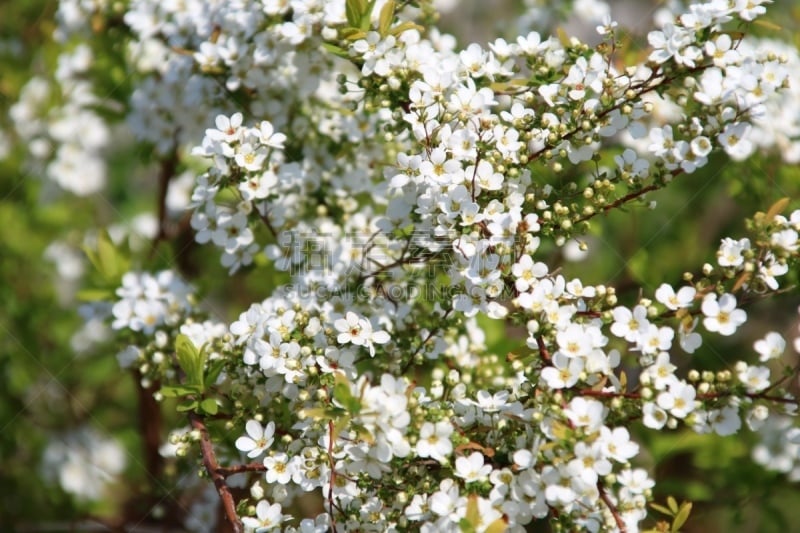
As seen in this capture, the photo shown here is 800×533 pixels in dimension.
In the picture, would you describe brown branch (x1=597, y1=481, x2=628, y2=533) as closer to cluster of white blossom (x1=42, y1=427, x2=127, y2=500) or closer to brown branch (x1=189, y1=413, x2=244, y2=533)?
brown branch (x1=189, y1=413, x2=244, y2=533)

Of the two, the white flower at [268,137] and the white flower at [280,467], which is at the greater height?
the white flower at [268,137]

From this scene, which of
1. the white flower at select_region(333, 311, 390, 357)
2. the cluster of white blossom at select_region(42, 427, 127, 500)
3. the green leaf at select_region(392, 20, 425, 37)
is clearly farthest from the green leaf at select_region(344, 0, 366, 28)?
the cluster of white blossom at select_region(42, 427, 127, 500)

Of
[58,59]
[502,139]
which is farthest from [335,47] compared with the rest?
[58,59]

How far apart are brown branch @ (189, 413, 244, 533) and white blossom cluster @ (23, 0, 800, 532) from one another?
4cm

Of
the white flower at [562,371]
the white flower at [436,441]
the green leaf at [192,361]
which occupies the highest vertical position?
the white flower at [562,371]

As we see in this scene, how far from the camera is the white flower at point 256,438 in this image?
7.45ft

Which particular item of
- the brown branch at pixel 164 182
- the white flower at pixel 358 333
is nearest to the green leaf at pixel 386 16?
the white flower at pixel 358 333

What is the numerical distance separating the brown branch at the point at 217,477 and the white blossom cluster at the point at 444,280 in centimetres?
4

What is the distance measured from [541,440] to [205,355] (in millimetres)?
1069

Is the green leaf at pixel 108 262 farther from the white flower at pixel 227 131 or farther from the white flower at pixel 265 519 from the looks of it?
the white flower at pixel 265 519

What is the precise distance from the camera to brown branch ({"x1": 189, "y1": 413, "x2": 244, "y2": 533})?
2.23 meters

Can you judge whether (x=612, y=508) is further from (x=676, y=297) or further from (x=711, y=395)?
(x=676, y=297)

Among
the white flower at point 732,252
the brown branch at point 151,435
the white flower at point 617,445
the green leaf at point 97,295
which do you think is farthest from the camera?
the brown branch at point 151,435

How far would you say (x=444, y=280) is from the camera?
2.81m
